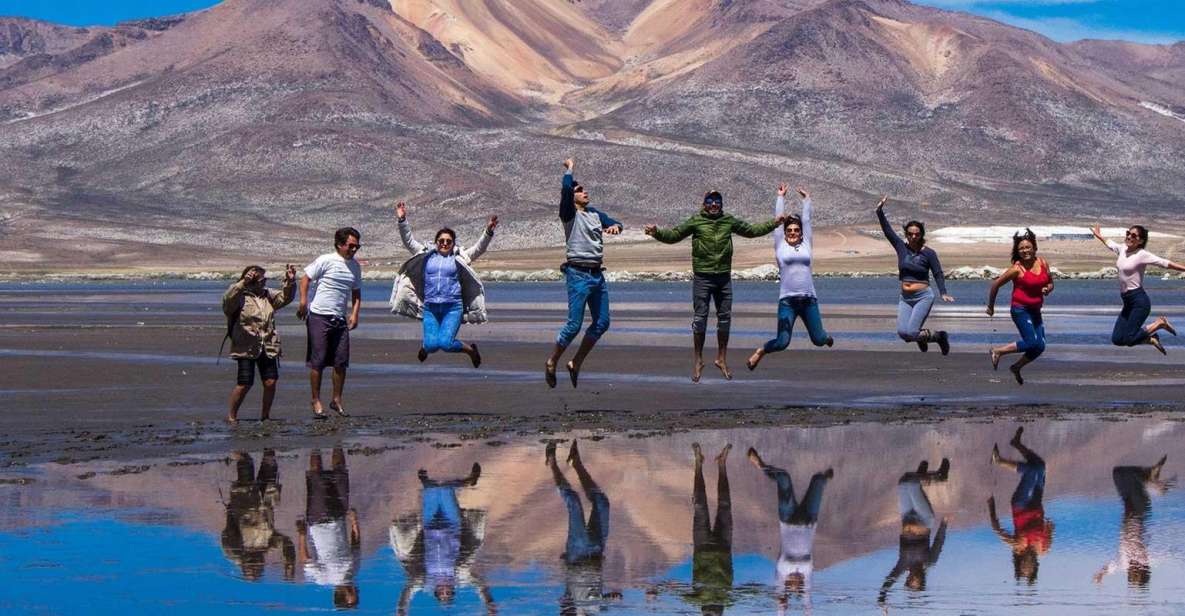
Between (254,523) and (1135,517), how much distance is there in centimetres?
478

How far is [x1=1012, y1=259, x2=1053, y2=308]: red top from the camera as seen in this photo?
1770 centimetres

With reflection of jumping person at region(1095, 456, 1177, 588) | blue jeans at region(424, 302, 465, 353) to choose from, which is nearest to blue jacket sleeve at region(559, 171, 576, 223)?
blue jeans at region(424, 302, 465, 353)

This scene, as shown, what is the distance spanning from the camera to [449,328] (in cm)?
1681

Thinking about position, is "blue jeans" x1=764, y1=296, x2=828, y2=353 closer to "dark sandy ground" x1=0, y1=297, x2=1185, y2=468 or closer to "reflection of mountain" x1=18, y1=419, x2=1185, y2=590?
"dark sandy ground" x1=0, y1=297, x2=1185, y2=468

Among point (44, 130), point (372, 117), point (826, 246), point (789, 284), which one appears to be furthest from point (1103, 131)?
point (789, 284)

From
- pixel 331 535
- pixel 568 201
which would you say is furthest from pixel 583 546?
pixel 568 201

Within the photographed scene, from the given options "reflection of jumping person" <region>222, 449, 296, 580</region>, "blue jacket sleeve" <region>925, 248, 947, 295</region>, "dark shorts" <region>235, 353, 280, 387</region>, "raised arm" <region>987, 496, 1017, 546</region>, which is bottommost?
"reflection of jumping person" <region>222, 449, 296, 580</region>

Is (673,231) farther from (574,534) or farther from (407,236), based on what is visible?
(574,534)

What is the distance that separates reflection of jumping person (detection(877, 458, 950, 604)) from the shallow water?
0.13 feet

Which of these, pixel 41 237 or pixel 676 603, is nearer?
pixel 676 603

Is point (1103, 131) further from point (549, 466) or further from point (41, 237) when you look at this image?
point (549, 466)

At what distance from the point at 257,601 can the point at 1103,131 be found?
197 metres

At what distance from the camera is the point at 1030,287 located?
17.7 m

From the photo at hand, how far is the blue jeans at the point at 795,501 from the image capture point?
9938 mm
